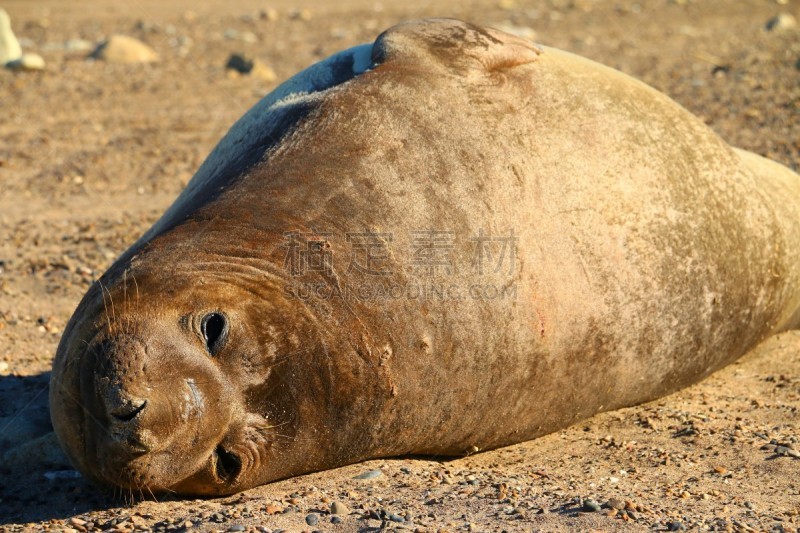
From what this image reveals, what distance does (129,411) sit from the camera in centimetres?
299

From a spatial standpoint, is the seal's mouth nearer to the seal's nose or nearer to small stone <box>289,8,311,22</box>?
the seal's nose

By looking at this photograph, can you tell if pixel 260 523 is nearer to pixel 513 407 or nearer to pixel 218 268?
pixel 218 268

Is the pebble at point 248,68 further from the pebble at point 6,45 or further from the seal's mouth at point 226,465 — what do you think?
the seal's mouth at point 226,465

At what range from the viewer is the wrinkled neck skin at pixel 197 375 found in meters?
3.05

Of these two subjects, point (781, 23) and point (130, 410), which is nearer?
point (130, 410)

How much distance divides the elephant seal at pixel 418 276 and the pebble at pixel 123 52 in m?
7.63

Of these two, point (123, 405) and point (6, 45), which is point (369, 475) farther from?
point (6, 45)

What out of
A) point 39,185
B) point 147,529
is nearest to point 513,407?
point 147,529

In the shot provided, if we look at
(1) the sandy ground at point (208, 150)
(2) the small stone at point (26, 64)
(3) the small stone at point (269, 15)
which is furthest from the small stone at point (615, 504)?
(3) the small stone at point (269, 15)

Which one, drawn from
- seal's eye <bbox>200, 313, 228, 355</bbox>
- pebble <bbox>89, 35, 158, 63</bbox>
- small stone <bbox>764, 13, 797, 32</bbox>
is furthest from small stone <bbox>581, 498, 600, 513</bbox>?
small stone <bbox>764, 13, 797, 32</bbox>

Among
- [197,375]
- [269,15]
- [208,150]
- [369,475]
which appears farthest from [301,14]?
[197,375]

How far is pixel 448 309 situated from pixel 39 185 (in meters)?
5.02

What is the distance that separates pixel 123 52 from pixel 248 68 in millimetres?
1640

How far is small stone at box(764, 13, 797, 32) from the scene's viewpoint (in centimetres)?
1287
